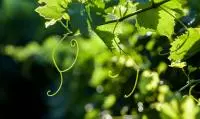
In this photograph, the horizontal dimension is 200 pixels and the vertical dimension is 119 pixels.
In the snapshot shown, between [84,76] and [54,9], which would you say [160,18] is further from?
[84,76]

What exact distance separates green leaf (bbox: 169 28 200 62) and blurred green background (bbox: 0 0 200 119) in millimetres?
54

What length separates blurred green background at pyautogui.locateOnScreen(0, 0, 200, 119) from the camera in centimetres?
114

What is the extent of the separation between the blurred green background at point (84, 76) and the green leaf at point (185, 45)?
2.1 inches

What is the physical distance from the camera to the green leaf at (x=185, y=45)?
2.41 ft

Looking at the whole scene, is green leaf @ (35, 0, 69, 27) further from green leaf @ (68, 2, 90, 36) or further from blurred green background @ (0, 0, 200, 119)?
blurred green background @ (0, 0, 200, 119)

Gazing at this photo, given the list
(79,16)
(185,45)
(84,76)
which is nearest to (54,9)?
(79,16)

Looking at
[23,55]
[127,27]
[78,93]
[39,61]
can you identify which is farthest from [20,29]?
[127,27]

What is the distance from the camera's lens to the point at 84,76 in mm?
2547

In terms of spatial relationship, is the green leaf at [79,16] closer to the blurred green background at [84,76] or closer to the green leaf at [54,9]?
the green leaf at [54,9]

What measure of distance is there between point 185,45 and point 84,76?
5.95ft

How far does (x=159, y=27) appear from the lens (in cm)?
75

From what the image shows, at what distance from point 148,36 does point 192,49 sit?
18.1 inches

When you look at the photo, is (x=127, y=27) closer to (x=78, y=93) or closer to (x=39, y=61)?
(x=78, y=93)

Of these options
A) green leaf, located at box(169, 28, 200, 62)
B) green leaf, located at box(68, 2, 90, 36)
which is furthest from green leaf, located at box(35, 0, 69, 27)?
green leaf, located at box(169, 28, 200, 62)
